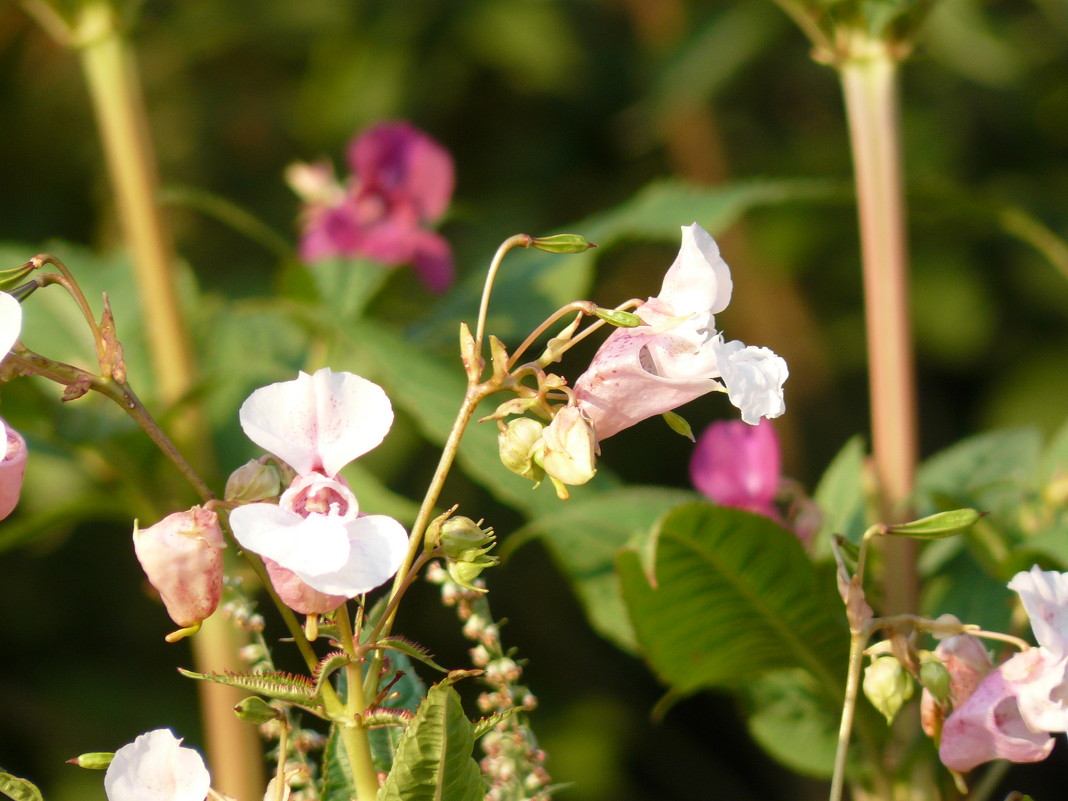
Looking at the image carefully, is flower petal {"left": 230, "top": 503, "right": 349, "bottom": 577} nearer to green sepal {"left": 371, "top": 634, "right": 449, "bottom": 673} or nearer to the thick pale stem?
green sepal {"left": 371, "top": 634, "right": 449, "bottom": 673}

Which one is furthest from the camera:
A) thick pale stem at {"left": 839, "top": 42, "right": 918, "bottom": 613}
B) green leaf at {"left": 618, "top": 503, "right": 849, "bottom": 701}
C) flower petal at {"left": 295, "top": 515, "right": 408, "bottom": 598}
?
thick pale stem at {"left": 839, "top": 42, "right": 918, "bottom": 613}

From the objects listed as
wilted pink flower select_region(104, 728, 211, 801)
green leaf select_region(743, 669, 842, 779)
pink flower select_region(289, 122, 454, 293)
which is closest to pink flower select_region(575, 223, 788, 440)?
wilted pink flower select_region(104, 728, 211, 801)

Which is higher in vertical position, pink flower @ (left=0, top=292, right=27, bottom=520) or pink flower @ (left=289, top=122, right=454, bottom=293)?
pink flower @ (left=289, top=122, right=454, bottom=293)

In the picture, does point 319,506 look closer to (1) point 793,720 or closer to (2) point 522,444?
(2) point 522,444

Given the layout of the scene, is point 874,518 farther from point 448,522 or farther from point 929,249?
point 929,249

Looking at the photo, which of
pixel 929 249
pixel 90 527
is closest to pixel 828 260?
pixel 929 249

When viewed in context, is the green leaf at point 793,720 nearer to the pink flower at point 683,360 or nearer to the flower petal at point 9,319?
the pink flower at point 683,360

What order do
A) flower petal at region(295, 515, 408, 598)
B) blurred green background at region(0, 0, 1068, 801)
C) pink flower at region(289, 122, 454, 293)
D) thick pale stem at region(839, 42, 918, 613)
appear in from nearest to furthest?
flower petal at region(295, 515, 408, 598) → thick pale stem at region(839, 42, 918, 613) → pink flower at region(289, 122, 454, 293) → blurred green background at region(0, 0, 1068, 801)
